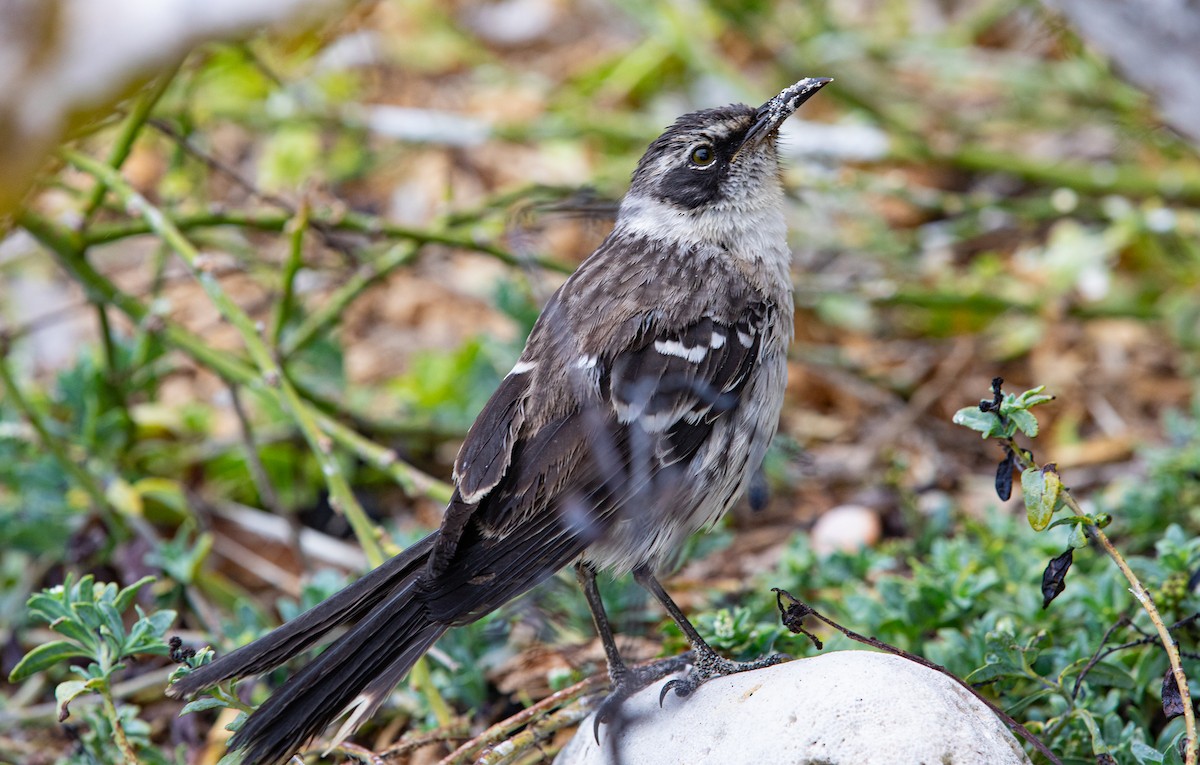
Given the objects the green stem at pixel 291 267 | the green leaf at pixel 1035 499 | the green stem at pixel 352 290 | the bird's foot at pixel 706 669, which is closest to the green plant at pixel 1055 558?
the green leaf at pixel 1035 499

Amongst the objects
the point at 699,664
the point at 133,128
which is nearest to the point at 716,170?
the point at 699,664

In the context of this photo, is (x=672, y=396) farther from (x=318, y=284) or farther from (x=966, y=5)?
(x=966, y=5)

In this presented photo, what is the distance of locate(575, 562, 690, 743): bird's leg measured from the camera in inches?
111

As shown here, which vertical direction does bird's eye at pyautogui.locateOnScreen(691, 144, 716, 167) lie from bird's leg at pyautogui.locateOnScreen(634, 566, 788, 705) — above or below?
above

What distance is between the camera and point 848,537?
14.0 ft

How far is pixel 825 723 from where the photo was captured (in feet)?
7.80

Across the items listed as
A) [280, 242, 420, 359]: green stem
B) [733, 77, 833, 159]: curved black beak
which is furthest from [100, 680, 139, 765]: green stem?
[733, 77, 833, 159]: curved black beak

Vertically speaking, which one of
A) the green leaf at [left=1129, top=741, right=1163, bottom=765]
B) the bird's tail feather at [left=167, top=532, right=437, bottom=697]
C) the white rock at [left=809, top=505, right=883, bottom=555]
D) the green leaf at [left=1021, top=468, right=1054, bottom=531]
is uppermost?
the bird's tail feather at [left=167, top=532, right=437, bottom=697]

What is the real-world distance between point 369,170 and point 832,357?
3.08m

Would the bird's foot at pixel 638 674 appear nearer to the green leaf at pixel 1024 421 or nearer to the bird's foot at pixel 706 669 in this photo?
the bird's foot at pixel 706 669

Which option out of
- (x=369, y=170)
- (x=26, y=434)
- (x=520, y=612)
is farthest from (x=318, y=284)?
(x=520, y=612)

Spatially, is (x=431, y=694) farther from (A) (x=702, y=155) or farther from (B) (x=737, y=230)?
(A) (x=702, y=155)

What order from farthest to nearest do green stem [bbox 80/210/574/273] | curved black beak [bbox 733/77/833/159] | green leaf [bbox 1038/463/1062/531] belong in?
1. green stem [bbox 80/210/574/273]
2. curved black beak [bbox 733/77/833/159]
3. green leaf [bbox 1038/463/1062/531]

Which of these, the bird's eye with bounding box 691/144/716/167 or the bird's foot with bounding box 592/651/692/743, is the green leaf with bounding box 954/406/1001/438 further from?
the bird's eye with bounding box 691/144/716/167
